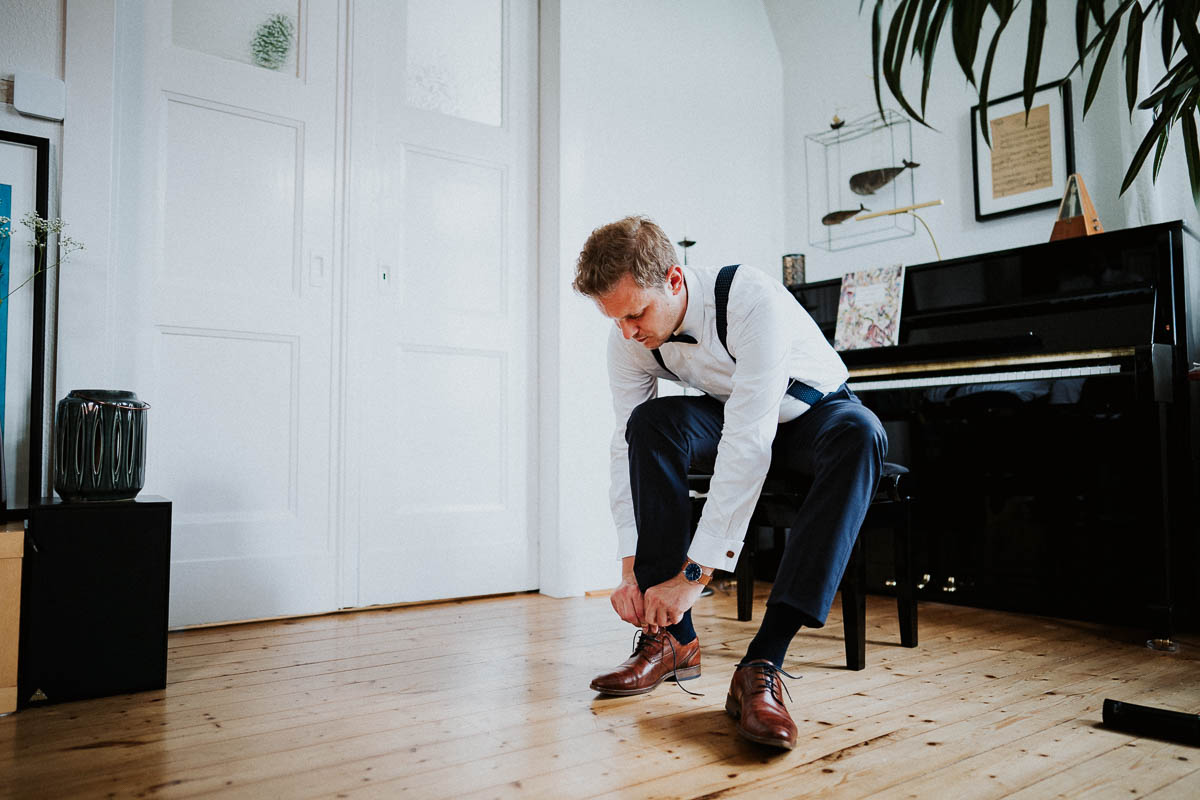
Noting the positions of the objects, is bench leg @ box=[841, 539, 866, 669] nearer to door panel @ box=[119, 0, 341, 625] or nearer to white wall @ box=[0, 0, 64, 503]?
door panel @ box=[119, 0, 341, 625]

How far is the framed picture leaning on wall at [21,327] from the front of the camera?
199 cm

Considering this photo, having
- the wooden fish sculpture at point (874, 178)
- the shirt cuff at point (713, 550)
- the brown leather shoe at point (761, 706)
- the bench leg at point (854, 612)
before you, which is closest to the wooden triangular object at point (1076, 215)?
the wooden fish sculpture at point (874, 178)

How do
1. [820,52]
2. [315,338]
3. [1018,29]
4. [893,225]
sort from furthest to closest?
[820,52], [893,225], [1018,29], [315,338]

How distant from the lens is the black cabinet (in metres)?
1.56

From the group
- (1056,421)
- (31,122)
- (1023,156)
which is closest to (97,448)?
(31,122)

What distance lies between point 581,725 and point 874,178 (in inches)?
102

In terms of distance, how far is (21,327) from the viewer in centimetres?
201

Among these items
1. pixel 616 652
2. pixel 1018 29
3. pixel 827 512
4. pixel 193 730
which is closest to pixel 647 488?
pixel 827 512

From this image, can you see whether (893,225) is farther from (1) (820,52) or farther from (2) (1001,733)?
(2) (1001,733)

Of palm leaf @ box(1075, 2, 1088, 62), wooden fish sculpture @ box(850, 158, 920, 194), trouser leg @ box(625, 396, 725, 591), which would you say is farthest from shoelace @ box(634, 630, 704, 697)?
wooden fish sculpture @ box(850, 158, 920, 194)

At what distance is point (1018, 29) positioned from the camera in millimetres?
2986

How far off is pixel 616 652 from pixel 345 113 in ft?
6.17

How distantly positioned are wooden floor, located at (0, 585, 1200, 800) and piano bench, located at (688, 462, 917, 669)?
0.07 meters

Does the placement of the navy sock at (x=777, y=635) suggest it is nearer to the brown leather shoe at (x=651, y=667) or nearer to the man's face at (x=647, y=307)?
the brown leather shoe at (x=651, y=667)
